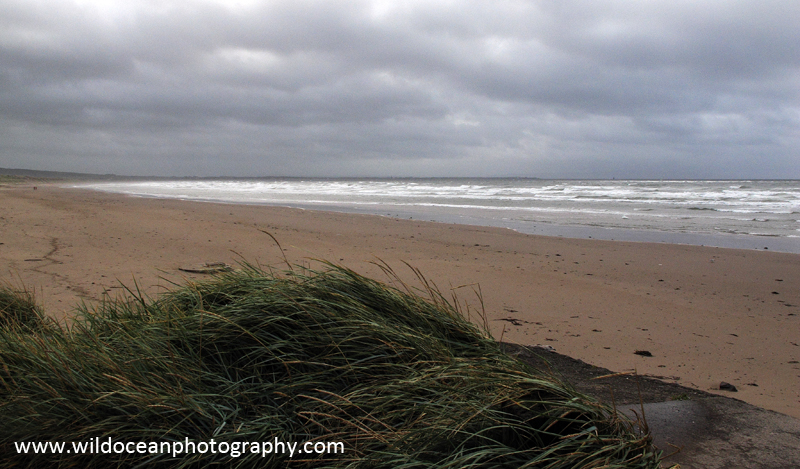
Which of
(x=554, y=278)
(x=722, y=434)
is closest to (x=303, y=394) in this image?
(x=722, y=434)

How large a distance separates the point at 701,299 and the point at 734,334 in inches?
63.5

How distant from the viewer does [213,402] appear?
1959mm

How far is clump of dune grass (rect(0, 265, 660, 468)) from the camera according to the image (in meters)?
1.76

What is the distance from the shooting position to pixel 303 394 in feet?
6.38

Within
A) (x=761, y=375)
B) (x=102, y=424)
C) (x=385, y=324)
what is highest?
(x=385, y=324)

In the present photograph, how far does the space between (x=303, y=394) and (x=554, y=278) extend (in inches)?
255

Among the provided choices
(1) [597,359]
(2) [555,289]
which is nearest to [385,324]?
(1) [597,359]

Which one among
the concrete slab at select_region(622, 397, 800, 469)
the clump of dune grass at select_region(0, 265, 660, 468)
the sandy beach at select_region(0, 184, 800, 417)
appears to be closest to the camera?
the clump of dune grass at select_region(0, 265, 660, 468)

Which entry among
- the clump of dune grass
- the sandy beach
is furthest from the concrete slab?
the clump of dune grass

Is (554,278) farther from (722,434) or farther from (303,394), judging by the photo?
(303,394)

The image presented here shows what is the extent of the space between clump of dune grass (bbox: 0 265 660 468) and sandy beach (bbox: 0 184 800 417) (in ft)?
1.05

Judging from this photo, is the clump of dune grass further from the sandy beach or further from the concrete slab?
the concrete slab

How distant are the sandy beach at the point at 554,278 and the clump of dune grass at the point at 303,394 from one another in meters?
0.32

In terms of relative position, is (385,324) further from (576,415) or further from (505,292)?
(505,292)
